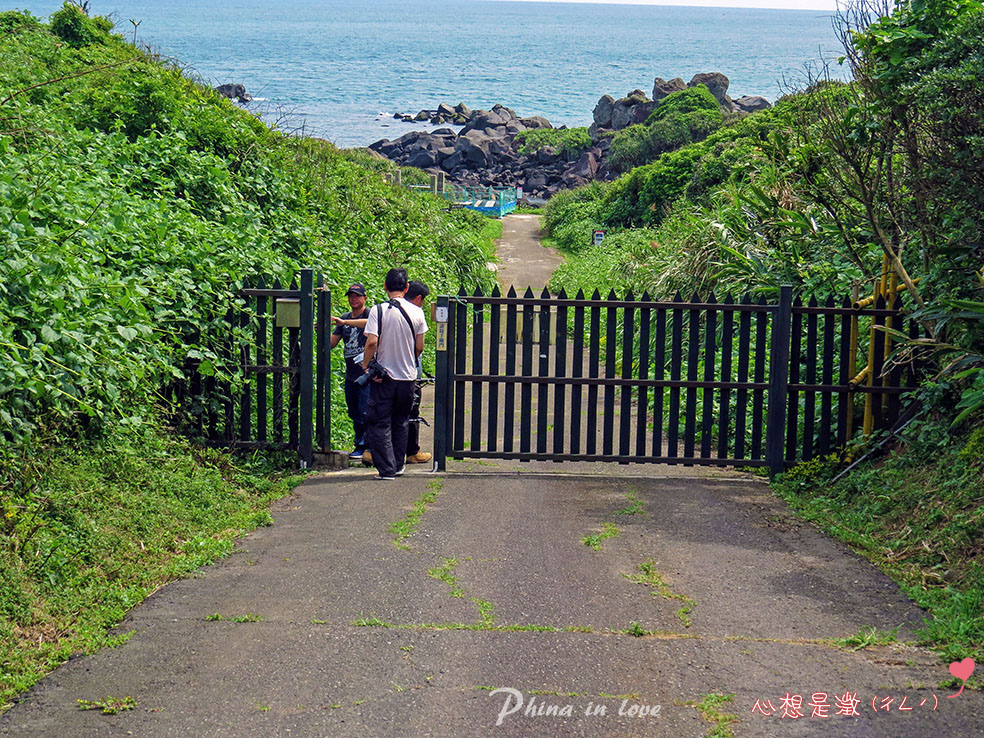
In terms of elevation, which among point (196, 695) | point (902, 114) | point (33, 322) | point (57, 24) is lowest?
point (196, 695)

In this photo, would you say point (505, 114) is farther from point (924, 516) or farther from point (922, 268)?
point (924, 516)

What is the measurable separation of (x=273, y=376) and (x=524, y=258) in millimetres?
23046

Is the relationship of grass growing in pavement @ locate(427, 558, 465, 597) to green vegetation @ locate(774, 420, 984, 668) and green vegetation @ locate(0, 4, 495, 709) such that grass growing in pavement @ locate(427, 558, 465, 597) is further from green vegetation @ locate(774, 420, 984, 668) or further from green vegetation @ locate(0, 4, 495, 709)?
green vegetation @ locate(774, 420, 984, 668)

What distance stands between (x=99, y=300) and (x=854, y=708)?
5.43 m

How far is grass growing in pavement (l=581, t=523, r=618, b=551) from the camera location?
21.9 feet

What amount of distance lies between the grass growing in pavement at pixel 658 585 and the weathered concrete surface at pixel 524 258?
50.5ft

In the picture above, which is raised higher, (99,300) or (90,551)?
(99,300)

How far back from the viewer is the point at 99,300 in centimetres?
709

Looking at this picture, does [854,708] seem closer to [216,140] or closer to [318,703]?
[318,703]

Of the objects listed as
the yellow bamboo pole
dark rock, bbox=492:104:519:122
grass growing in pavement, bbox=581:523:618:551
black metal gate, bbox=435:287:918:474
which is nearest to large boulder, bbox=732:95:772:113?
dark rock, bbox=492:104:519:122

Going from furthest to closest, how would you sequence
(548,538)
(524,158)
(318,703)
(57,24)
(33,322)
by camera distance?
(524,158) < (57,24) < (548,538) < (33,322) < (318,703)

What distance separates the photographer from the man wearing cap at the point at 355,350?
887cm

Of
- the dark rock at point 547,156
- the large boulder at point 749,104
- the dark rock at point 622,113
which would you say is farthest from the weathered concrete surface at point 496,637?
the large boulder at point 749,104

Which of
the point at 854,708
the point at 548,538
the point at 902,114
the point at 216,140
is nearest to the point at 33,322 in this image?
the point at 548,538
